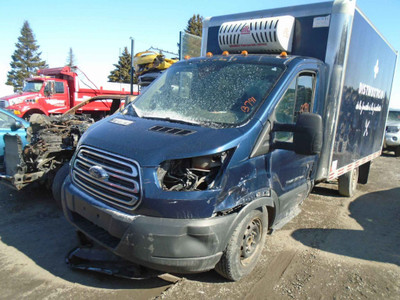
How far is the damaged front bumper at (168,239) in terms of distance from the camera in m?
2.55

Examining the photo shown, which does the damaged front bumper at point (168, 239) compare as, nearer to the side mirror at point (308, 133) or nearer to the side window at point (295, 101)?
the side mirror at point (308, 133)

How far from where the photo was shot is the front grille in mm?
2670

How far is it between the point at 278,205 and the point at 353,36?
9.54ft

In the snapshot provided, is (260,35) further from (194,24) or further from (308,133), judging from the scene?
(194,24)

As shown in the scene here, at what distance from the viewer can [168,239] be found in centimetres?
254

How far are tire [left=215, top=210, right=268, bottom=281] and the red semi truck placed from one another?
13.7 meters

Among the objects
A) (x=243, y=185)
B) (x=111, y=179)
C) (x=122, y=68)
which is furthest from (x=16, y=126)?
(x=122, y=68)

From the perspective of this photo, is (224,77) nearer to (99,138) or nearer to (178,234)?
(99,138)

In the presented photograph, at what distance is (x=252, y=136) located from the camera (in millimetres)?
2986

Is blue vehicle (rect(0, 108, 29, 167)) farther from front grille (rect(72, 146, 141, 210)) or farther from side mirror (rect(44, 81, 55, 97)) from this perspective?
side mirror (rect(44, 81, 55, 97))

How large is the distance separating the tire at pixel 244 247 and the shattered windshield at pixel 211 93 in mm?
1055

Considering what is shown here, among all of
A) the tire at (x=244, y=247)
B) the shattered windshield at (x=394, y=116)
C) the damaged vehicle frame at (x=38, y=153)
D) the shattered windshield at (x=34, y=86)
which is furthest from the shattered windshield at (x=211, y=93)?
the shattered windshield at (x=394, y=116)


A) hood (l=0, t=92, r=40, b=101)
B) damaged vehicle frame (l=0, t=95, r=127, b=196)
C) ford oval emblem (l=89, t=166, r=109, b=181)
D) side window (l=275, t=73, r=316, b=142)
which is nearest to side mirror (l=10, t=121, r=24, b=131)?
damaged vehicle frame (l=0, t=95, r=127, b=196)

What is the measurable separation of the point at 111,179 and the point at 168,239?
801 millimetres
